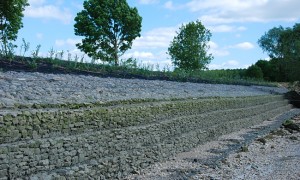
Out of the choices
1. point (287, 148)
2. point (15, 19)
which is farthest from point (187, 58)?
point (287, 148)

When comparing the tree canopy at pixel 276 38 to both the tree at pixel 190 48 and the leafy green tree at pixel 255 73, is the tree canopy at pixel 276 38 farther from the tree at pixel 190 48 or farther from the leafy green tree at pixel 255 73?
the tree at pixel 190 48

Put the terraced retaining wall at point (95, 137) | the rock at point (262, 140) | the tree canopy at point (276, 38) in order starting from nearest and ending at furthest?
the terraced retaining wall at point (95, 137) < the rock at point (262, 140) < the tree canopy at point (276, 38)

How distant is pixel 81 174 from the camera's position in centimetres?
1036

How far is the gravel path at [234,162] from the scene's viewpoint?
12.7m

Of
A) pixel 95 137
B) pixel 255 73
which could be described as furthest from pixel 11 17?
pixel 255 73

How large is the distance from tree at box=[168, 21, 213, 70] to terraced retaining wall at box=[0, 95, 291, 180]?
29.8 meters

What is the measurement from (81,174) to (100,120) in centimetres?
184

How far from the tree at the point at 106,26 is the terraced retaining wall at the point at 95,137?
22222 millimetres

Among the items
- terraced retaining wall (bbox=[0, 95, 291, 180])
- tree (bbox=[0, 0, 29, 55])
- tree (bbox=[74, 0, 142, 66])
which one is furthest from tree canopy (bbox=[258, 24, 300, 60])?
terraced retaining wall (bbox=[0, 95, 291, 180])

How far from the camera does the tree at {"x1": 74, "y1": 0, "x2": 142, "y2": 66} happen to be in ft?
128

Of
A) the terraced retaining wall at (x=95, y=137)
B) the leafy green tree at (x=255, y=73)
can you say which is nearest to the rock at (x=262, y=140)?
the terraced retaining wall at (x=95, y=137)

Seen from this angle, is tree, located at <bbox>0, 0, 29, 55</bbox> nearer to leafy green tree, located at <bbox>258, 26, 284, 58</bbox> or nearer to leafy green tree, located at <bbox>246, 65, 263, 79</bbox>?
leafy green tree, located at <bbox>246, 65, 263, 79</bbox>

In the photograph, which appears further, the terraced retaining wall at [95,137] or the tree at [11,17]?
the tree at [11,17]

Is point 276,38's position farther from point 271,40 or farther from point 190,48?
point 190,48
